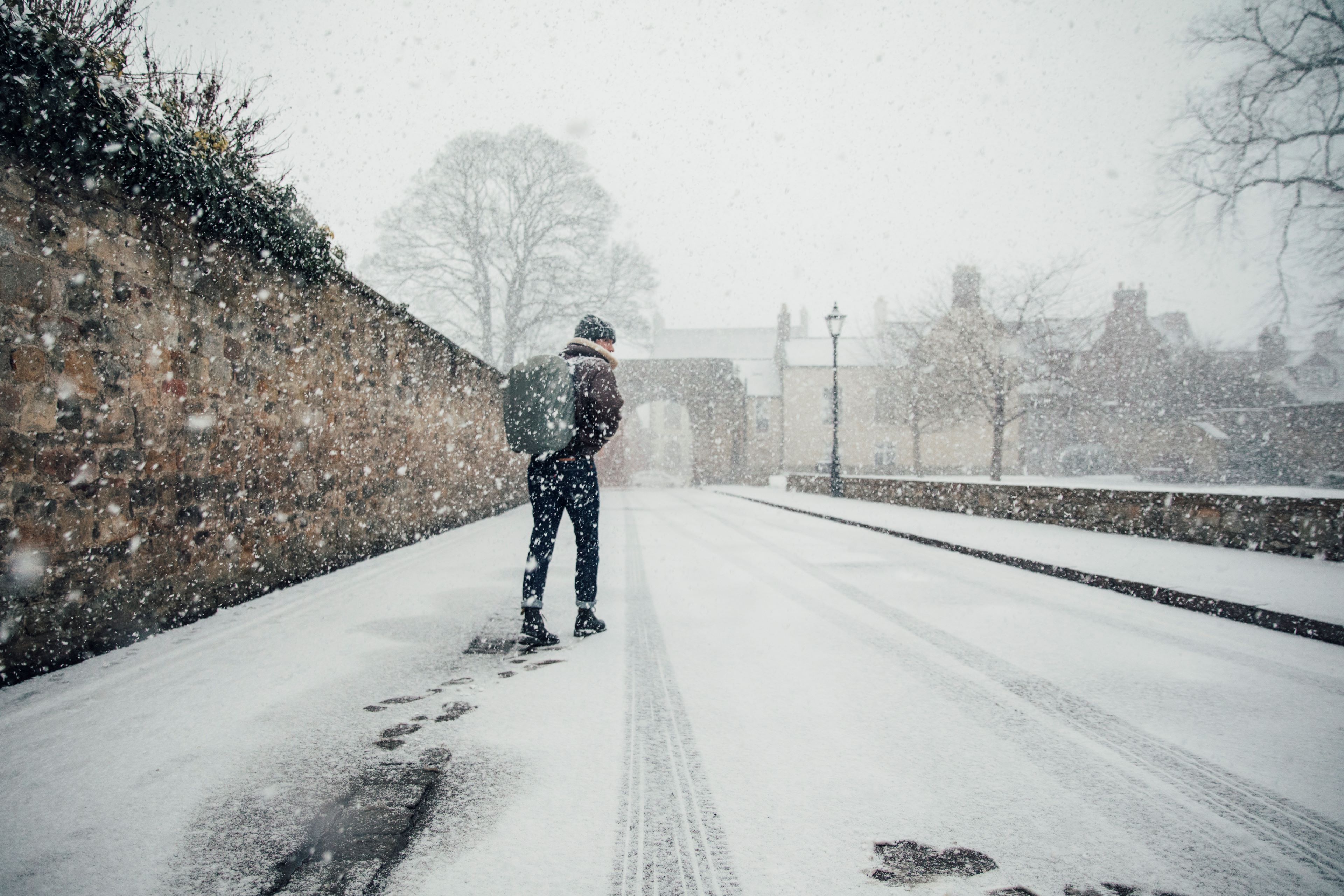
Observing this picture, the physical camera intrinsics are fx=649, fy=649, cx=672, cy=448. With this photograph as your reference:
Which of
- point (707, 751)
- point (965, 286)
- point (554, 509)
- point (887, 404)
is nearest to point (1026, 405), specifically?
point (965, 286)

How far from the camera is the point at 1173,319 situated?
158ft

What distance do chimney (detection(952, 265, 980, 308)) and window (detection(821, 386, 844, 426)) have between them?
41.7ft

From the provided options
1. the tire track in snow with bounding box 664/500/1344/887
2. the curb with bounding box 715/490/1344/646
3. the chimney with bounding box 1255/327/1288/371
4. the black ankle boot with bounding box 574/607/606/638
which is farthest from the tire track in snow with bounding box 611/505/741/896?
the chimney with bounding box 1255/327/1288/371

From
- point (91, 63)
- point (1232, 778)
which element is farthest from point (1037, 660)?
point (91, 63)

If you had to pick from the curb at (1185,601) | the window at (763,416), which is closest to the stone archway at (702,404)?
the window at (763,416)

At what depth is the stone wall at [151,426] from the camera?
2760mm

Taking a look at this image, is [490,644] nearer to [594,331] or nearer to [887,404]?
[594,331]

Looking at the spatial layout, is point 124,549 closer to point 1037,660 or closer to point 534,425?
point 534,425

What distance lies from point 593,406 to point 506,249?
18.8m

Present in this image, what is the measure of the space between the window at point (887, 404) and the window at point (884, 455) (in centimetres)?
178

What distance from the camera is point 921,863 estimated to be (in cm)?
160

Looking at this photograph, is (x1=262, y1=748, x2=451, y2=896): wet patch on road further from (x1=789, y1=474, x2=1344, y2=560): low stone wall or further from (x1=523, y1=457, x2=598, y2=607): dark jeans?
(x1=789, y1=474, x2=1344, y2=560): low stone wall

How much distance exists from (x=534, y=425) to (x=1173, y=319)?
59443 mm

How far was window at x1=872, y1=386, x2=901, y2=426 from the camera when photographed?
35.6 meters
